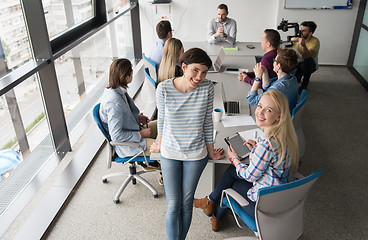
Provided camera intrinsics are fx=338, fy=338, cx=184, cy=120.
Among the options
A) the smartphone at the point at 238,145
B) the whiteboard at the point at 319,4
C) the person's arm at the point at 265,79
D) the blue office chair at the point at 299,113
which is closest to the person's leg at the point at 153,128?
the smartphone at the point at 238,145

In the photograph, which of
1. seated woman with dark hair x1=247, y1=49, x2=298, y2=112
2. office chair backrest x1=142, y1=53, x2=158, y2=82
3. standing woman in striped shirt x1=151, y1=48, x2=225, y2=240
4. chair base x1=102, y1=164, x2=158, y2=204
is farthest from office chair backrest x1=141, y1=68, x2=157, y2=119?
standing woman in striped shirt x1=151, y1=48, x2=225, y2=240

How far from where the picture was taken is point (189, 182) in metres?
2.36

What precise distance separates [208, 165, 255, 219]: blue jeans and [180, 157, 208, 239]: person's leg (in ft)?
1.11

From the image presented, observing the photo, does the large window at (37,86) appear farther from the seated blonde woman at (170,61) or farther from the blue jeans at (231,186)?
the blue jeans at (231,186)

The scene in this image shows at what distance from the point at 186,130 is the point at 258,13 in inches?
200

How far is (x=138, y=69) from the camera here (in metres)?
6.43

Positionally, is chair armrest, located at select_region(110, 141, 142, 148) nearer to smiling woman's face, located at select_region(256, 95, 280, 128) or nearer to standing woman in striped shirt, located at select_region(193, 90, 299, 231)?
standing woman in striped shirt, located at select_region(193, 90, 299, 231)

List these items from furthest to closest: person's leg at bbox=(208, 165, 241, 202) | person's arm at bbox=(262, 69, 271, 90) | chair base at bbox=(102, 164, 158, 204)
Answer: person's arm at bbox=(262, 69, 271, 90)
chair base at bbox=(102, 164, 158, 204)
person's leg at bbox=(208, 165, 241, 202)

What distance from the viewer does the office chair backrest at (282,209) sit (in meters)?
1.96

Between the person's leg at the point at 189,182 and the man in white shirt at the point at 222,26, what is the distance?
3170mm

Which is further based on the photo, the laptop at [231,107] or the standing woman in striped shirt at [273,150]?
the laptop at [231,107]

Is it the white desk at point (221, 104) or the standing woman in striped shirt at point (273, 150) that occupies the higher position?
the standing woman in striped shirt at point (273, 150)

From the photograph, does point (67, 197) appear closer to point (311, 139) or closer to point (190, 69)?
point (190, 69)

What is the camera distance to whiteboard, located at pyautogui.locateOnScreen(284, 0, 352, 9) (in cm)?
616
